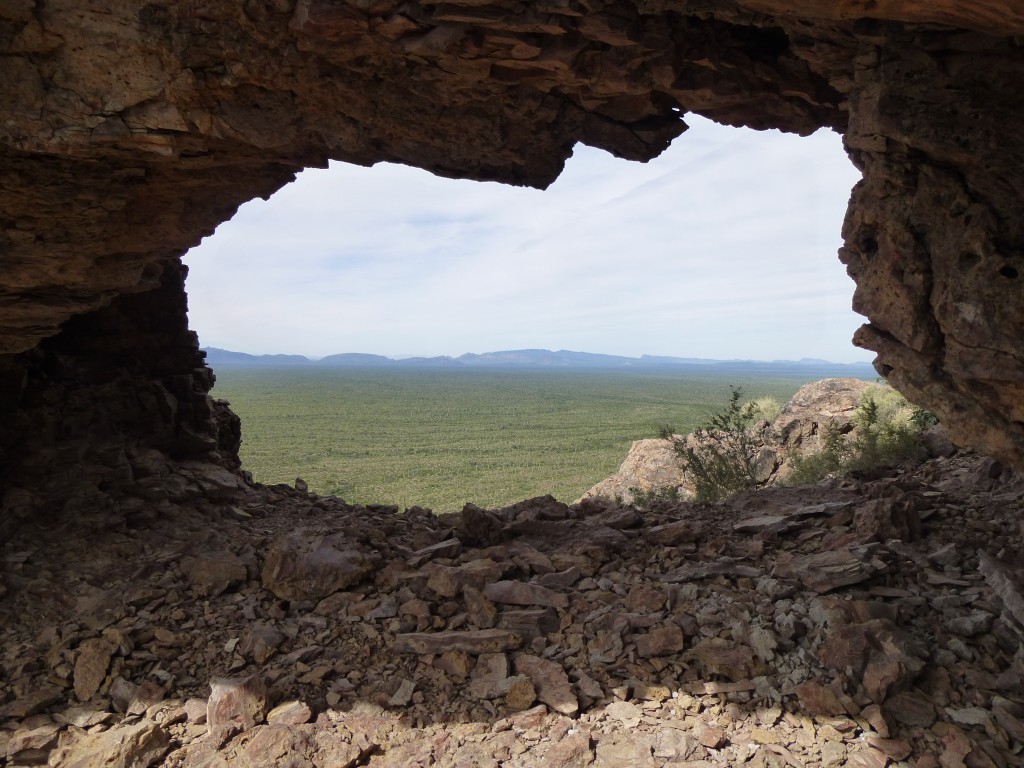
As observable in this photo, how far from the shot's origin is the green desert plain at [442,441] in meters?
25.1

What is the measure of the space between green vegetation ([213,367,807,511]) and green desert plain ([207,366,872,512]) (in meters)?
0.08

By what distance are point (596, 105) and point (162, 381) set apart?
300 inches

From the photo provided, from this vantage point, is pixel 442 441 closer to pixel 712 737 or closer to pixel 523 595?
pixel 523 595

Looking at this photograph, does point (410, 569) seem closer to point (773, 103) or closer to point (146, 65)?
point (146, 65)

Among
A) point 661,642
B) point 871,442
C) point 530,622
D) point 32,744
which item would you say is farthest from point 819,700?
point 871,442

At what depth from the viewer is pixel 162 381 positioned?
30.8ft

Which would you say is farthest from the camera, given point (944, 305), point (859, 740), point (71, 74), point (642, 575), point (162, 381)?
point (162, 381)

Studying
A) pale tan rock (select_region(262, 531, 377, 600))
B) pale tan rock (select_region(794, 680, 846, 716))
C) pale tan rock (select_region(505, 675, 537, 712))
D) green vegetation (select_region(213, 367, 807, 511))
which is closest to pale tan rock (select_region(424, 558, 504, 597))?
pale tan rock (select_region(262, 531, 377, 600))

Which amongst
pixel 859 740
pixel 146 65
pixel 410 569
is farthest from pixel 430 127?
pixel 859 740

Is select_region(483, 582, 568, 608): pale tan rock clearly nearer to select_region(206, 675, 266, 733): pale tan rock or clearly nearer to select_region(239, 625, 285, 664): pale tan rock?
select_region(239, 625, 285, 664): pale tan rock

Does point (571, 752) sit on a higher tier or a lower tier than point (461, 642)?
lower

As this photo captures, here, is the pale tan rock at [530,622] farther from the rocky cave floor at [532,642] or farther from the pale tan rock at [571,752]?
the pale tan rock at [571,752]

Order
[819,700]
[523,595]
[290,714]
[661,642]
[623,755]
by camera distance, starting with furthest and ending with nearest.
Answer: [523,595]
[661,642]
[290,714]
[819,700]
[623,755]

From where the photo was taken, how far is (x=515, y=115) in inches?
259
